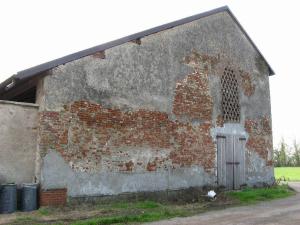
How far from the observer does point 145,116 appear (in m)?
12.0

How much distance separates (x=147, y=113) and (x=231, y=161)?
15.9 feet

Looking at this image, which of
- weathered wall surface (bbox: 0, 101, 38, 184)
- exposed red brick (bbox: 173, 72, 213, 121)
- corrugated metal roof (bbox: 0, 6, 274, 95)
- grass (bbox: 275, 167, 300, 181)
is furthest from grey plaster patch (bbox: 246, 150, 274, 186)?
grass (bbox: 275, 167, 300, 181)

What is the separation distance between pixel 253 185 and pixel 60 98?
32.2ft

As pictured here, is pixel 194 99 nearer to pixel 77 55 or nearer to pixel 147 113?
pixel 147 113

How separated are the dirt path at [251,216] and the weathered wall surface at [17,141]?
404cm

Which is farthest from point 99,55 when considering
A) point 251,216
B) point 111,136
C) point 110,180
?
point 251,216

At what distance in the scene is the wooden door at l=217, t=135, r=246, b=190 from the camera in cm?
1441

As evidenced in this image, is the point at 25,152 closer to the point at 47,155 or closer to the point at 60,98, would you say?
the point at 47,155

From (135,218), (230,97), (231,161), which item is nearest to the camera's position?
(135,218)

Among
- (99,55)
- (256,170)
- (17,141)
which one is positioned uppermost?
(99,55)

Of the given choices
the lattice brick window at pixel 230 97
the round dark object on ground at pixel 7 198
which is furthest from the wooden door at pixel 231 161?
the round dark object on ground at pixel 7 198

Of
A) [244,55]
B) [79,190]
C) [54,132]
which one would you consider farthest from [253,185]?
[54,132]

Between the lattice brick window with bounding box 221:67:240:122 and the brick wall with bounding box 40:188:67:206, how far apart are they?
7.74 m

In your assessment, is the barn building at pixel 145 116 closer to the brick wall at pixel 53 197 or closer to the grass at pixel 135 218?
the brick wall at pixel 53 197
